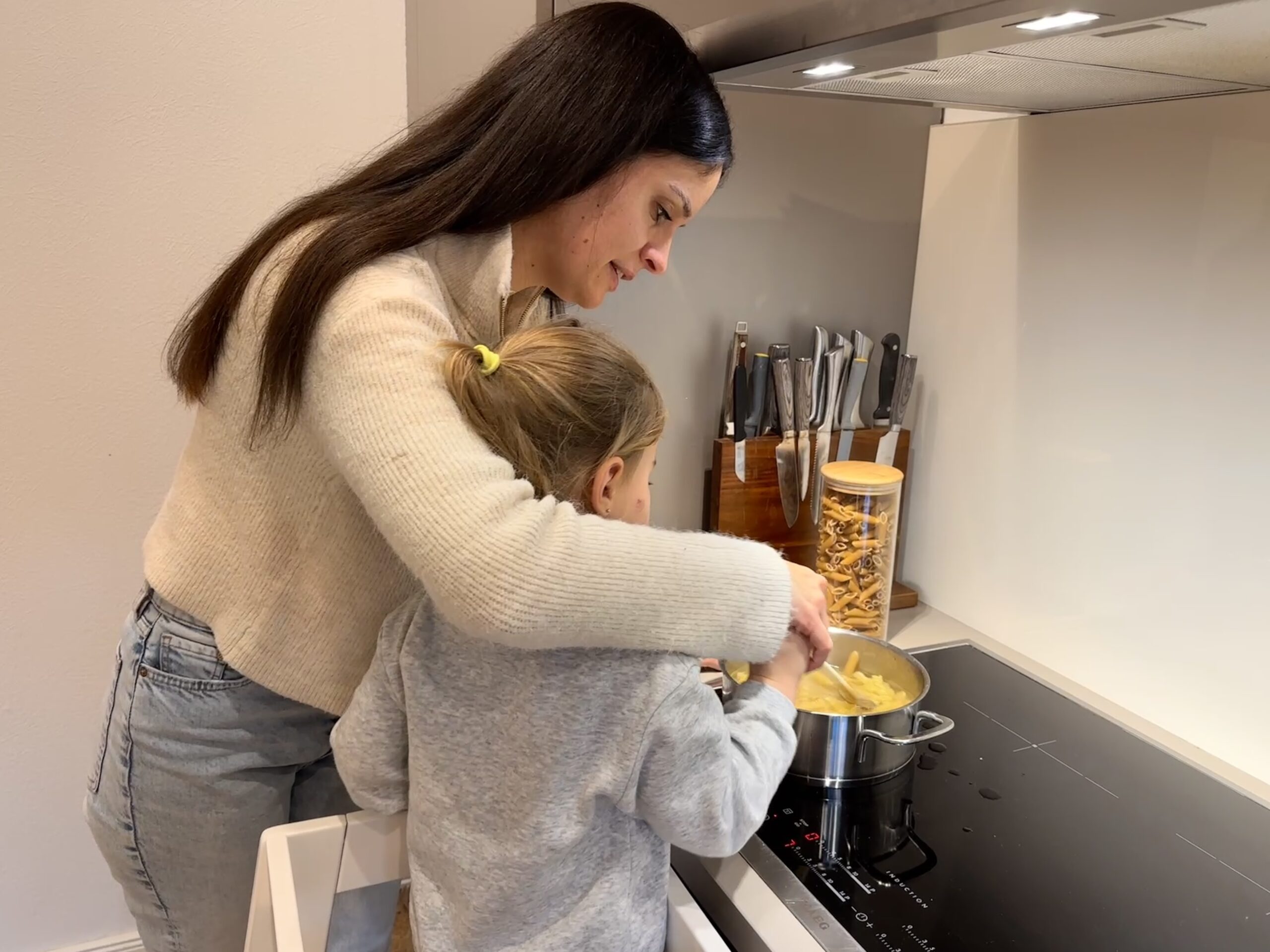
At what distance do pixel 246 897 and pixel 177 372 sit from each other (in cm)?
53

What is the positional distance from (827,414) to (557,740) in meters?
0.77

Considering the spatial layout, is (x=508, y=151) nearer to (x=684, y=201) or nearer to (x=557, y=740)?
(x=684, y=201)

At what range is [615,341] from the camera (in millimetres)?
739

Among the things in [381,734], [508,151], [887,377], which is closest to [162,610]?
[381,734]

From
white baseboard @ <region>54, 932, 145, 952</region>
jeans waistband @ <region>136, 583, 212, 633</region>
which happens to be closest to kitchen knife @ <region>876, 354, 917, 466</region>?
jeans waistband @ <region>136, 583, 212, 633</region>

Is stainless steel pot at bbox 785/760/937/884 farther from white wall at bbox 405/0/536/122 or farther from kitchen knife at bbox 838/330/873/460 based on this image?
white wall at bbox 405/0/536/122

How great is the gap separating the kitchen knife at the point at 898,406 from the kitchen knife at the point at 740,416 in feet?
0.70

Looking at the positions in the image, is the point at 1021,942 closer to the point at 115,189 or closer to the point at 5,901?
the point at 115,189

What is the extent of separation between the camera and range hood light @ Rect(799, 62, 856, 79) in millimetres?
831

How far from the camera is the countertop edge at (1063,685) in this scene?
0.99m

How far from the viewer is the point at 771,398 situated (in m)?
1.30

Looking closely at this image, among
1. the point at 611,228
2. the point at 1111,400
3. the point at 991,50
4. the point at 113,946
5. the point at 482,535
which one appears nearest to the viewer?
the point at 482,535

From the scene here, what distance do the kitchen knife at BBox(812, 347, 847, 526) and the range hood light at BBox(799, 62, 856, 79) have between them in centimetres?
45

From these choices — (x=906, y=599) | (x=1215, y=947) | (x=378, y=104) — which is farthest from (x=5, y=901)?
(x=1215, y=947)
